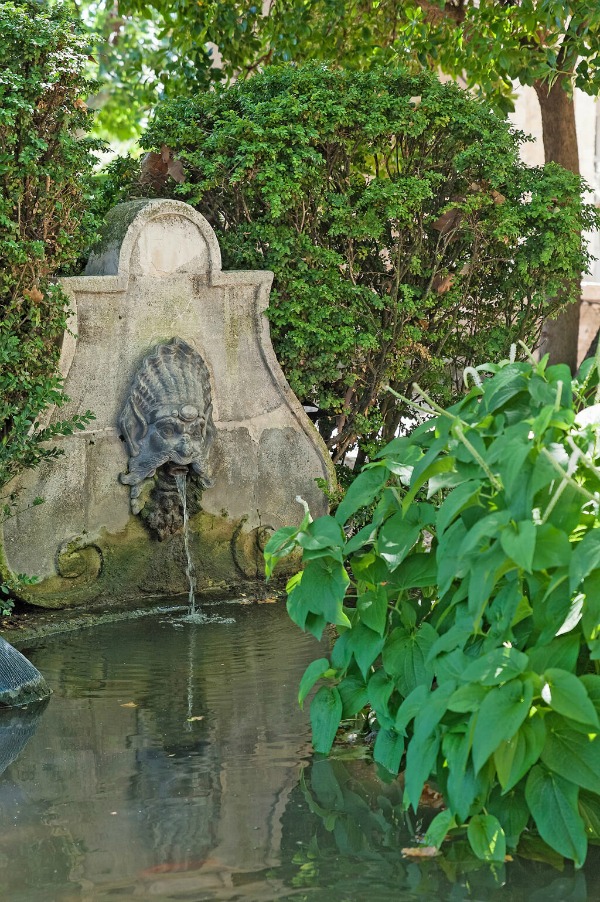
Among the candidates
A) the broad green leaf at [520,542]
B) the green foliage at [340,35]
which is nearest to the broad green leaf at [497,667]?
the broad green leaf at [520,542]

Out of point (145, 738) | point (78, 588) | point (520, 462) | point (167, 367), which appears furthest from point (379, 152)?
point (520, 462)

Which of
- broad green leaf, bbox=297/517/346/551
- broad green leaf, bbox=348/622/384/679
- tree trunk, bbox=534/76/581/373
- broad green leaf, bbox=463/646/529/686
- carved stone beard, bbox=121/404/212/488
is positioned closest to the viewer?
broad green leaf, bbox=463/646/529/686

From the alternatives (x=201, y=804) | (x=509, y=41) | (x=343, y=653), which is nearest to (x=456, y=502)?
A: (x=343, y=653)

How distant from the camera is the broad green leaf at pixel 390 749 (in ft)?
11.3

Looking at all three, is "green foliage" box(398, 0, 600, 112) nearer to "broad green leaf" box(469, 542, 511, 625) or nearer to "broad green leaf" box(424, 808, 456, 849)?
"broad green leaf" box(469, 542, 511, 625)

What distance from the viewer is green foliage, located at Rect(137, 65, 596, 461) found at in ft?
21.0

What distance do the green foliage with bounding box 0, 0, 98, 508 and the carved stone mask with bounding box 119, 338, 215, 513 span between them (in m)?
0.36

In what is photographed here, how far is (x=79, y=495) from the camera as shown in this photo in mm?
5680

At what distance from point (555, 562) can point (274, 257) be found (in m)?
3.97

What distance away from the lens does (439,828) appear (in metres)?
3.03

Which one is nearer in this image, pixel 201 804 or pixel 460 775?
pixel 460 775

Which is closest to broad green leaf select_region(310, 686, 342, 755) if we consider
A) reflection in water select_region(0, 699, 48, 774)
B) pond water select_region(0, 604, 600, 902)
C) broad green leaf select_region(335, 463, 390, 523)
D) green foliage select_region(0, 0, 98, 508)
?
pond water select_region(0, 604, 600, 902)

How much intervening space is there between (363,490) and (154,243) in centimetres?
281

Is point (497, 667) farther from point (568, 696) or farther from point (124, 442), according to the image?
point (124, 442)
